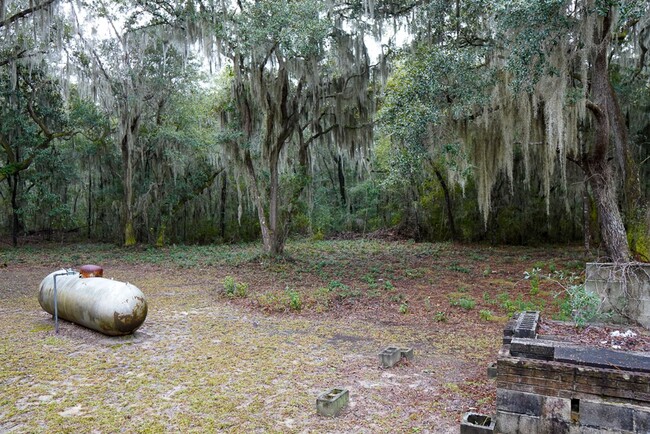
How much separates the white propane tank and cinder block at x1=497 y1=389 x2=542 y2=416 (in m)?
4.43

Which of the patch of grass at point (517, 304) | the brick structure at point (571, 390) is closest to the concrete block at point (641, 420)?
the brick structure at point (571, 390)

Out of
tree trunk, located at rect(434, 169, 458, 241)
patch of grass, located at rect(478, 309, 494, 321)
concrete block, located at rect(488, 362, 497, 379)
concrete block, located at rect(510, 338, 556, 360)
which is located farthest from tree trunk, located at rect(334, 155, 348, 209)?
concrete block, located at rect(510, 338, 556, 360)

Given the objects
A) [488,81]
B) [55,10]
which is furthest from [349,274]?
[55,10]

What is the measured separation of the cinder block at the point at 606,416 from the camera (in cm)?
291

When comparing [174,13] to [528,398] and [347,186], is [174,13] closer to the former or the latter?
[528,398]

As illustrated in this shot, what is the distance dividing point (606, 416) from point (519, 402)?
0.52 meters

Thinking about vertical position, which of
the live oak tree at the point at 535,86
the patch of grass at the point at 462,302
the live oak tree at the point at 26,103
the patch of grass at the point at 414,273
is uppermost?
the live oak tree at the point at 26,103

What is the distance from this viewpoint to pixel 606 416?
117 inches

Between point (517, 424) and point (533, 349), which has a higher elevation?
point (533, 349)

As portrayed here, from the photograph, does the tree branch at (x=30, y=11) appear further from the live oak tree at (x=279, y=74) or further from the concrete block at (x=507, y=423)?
the concrete block at (x=507, y=423)

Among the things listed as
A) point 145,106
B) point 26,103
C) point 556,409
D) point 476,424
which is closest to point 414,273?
point 476,424

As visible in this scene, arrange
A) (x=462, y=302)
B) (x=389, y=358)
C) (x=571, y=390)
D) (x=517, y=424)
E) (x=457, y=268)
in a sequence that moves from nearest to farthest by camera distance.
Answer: (x=571, y=390) < (x=517, y=424) < (x=389, y=358) < (x=462, y=302) < (x=457, y=268)

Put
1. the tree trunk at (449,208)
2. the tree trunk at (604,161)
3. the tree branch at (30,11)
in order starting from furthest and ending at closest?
the tree trunk at (449,208) → the tree branch at (30,11) → the tree trunk at (604,161)

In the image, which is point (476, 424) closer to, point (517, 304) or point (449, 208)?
point (517, 304)
